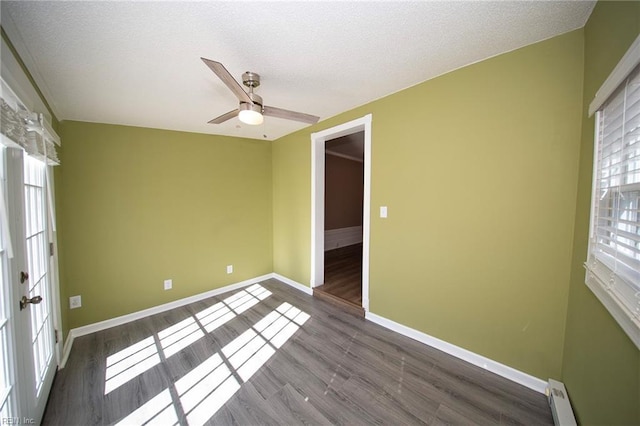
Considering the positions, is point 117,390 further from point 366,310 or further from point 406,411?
point 366,310

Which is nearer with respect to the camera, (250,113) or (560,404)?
(560,404)

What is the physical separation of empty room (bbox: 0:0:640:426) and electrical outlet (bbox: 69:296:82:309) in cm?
1

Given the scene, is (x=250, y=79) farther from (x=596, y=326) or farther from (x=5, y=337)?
(x=596, y=326)

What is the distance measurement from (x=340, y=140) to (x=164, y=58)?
315 cm

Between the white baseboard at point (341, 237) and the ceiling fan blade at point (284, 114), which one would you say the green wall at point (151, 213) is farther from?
the white baseboard at point (341, 237)

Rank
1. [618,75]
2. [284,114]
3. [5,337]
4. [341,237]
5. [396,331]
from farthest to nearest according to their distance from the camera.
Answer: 1. [341,237]
2. [396,331]
3. [284,114]
4. [5,337]
5. [618,75]

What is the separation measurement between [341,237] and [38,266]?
4931 mm

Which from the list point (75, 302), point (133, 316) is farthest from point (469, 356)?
point (75, 302)

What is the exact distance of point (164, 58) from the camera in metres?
Result: 1.50

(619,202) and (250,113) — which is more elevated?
(250,113)

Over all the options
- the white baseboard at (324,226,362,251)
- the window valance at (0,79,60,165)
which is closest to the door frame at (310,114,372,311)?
the white baseboard at (324,226,362,251)

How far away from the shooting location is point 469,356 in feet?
6.13

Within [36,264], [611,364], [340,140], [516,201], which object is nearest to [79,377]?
[36,264]

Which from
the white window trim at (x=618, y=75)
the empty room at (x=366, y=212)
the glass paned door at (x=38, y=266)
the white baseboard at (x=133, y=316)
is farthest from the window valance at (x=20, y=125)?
the white window trim at (x=618, y=75)
